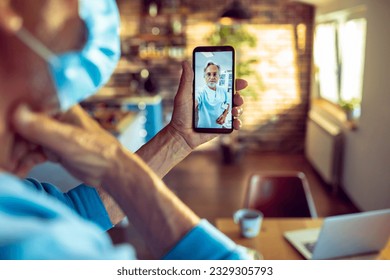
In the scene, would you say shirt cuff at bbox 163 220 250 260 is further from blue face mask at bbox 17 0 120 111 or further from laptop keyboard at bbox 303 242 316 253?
laptop keyboard at bbox 303 242 316 253

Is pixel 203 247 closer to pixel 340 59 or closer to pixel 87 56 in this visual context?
pixel 87 56

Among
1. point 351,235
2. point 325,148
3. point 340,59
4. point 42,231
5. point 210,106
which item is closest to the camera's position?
point 42,231

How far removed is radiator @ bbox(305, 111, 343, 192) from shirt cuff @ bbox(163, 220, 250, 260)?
3409mm

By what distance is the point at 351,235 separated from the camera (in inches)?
47.9

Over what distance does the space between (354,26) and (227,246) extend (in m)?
3.78

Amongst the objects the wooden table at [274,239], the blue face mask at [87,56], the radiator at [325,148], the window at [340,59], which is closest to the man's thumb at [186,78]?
the blue face mask at [87,56]

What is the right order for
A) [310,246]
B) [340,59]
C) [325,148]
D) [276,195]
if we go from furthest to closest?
1. [340,59]
2. [325,148]
3. [276,195]
4. [310,246]

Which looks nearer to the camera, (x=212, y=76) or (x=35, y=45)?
(x=35, y=45)

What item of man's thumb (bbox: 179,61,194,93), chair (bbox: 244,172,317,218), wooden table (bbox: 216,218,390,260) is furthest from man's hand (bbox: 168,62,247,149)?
chair (bbox: 244,172,317,218)

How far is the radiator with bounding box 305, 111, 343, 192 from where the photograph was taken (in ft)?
12.1

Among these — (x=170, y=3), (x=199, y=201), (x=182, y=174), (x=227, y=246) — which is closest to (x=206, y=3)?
(x=170, y=3)

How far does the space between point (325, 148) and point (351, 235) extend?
2.78 m

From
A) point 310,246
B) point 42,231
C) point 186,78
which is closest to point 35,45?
point 42,231

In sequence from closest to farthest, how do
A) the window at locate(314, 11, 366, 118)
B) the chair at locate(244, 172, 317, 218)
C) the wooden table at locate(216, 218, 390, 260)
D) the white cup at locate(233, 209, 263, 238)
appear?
the wooden table at locate(216, 218, 390, 260)
the white cup at locate(233, 209, 263, 238)
the chair at locate(244, 172, 317, 218)
the window at locate(314, 11, 366, 118)
